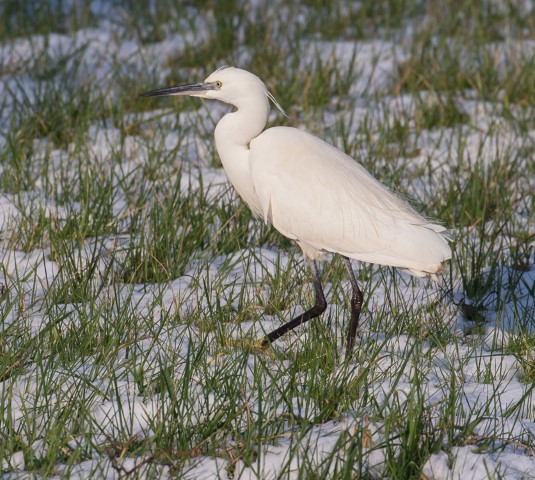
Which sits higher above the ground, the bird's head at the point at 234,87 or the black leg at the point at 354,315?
the bird's head at the point at 234,87

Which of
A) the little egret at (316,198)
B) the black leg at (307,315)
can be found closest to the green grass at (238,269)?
the black leg at (307,315)

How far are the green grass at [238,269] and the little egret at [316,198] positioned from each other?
0.92ft

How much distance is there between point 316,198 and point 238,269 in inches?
32.0

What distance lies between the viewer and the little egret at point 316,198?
364cm

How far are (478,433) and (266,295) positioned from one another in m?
1.37

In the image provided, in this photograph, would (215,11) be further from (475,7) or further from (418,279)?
(418,279)

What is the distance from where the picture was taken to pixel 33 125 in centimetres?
570

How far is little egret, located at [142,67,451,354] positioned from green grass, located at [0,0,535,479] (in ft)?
0.92

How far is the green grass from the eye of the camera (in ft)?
9.12

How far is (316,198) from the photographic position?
3.70m

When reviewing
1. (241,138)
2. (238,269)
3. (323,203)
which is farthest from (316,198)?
(238,269)

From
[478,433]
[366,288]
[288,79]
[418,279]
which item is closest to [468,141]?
[288,79]

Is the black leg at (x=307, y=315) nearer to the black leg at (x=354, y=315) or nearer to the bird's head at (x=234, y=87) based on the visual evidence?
the black leg at (x=354, y=315)

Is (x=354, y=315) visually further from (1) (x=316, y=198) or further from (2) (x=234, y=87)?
(2) (x=234, y=87)
